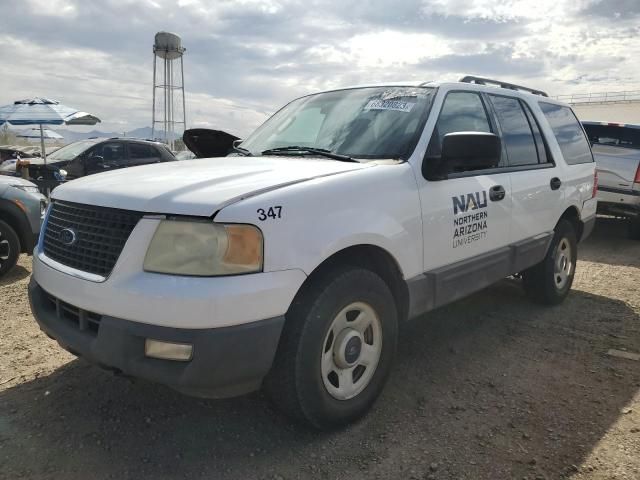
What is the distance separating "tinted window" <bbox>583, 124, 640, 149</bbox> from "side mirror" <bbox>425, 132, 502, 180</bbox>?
668 cm

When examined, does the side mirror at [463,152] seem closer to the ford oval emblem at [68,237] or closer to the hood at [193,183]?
the hood at [193,183]

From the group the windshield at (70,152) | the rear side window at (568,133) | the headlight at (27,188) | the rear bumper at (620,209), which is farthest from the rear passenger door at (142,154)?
the rear bumper at (620,209)

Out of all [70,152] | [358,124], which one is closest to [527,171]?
[358,124]

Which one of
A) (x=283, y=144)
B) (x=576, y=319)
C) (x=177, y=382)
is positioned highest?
→ (x=283, y=144)

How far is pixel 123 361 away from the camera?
224cm

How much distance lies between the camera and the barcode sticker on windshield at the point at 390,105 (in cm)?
334

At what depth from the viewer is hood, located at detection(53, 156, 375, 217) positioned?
226 centimetres

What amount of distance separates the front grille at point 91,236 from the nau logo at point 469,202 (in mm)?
1927

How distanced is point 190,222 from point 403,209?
48.1 inches

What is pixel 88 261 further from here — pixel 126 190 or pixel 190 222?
pixel 190 222

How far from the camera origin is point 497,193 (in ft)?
12.1

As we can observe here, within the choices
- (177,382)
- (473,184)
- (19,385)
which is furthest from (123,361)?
(473,184)

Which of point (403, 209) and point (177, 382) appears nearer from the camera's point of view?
point (177, 382)

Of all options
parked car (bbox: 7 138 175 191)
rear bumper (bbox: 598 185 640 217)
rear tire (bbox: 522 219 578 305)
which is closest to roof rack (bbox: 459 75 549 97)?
rear tire (bbox: 522 219 578 305)
